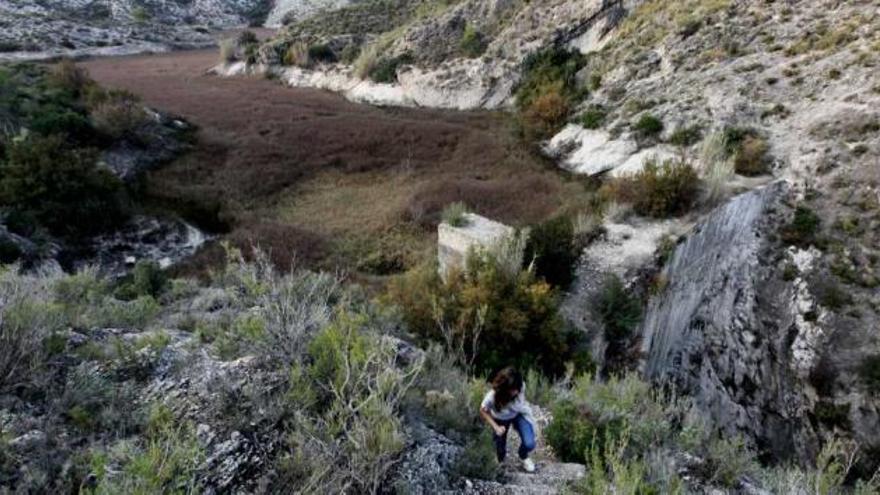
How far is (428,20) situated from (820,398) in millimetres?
38200

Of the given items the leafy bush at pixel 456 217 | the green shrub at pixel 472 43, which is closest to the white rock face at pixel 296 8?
the green shrub at pixel 472 43

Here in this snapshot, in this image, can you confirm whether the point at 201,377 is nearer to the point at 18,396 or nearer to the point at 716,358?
the point at 18,396

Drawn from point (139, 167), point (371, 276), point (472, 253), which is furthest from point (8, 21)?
point (472, 253)

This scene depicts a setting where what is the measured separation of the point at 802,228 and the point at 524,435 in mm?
10135

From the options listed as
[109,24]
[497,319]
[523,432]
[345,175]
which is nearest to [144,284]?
[497,319]

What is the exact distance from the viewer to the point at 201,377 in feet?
17.3

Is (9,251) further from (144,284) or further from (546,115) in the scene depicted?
(546,115)

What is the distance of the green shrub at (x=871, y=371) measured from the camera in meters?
8.78

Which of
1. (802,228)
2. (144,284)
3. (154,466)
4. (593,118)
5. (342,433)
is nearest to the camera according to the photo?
(154,466)

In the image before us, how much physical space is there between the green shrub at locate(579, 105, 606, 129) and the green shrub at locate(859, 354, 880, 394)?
15251mm

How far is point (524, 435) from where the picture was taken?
538 centimetres

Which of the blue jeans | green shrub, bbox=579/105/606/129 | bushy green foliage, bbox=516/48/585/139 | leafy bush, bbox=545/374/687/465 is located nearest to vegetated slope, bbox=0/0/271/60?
bushy green foliage, bbox=516/48/585/139

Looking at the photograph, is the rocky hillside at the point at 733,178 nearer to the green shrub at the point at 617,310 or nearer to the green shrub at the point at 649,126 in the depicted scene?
the green shrub at the point at 649,126

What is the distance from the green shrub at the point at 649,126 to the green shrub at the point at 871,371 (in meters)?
12.4
